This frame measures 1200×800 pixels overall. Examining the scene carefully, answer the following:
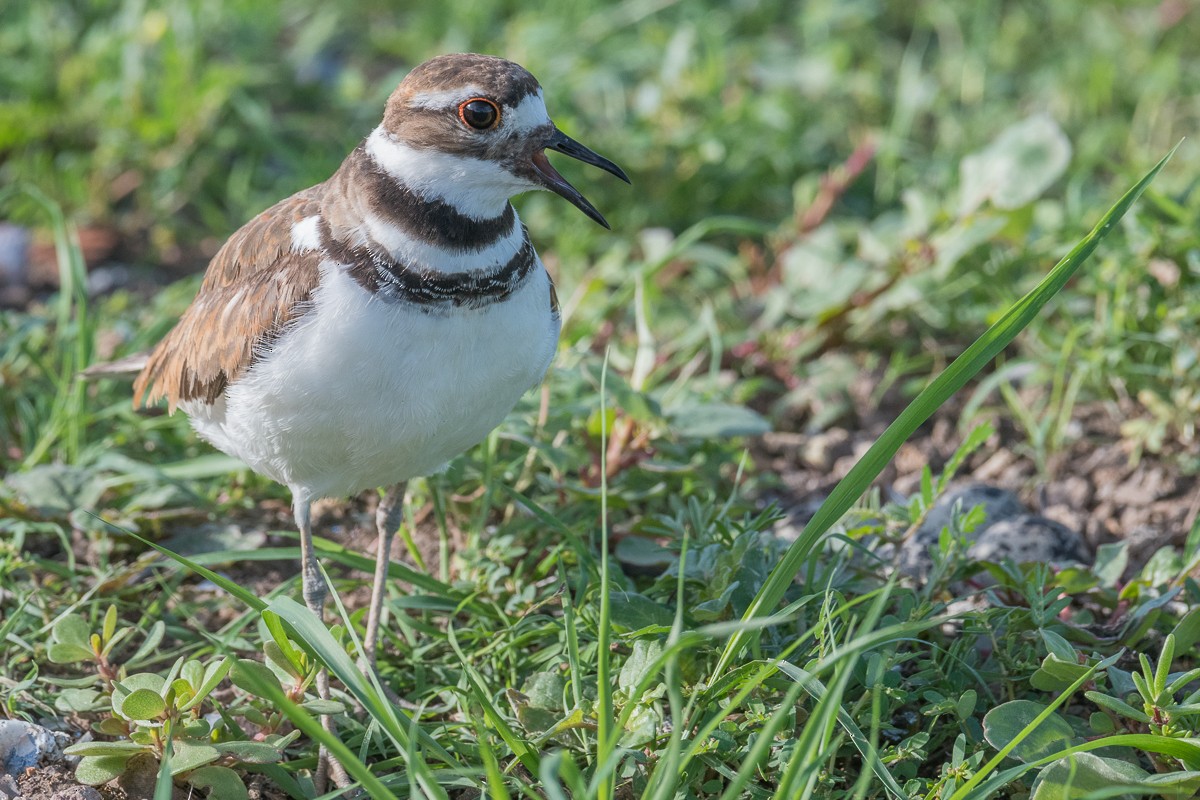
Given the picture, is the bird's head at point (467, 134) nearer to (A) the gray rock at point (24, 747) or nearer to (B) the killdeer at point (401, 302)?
(B) the killdeer at point (401, 302)

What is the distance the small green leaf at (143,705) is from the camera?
2723 mm

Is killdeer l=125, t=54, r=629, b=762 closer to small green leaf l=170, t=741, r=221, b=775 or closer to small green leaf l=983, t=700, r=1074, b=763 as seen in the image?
small green leaf l=170, t=741, r=221, b=775

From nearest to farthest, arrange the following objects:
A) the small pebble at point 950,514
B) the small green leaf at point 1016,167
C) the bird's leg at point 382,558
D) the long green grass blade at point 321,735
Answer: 1. the long green grass blade at point 321,735
2. the bird's leg at point 382,558
3. the small pebble at point 950,514
4. the small green leaf at point 1016,167

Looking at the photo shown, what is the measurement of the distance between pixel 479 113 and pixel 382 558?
1175 millimetres

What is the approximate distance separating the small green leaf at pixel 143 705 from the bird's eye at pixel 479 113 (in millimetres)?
1432

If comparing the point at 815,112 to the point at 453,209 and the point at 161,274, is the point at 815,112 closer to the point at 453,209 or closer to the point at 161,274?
the point at 161,274

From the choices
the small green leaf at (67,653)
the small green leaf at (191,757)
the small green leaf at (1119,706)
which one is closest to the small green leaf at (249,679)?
the small green leaf at (191,757)

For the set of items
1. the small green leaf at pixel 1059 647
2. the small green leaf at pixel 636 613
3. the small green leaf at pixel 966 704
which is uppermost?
the small green leaf at pixel 1059 647

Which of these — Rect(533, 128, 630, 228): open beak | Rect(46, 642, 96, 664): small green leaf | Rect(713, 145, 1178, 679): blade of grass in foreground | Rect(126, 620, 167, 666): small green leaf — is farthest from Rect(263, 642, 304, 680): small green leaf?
Rect(533, 128, 630, 228): open beak

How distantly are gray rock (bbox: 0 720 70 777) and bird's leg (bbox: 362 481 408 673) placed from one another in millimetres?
746

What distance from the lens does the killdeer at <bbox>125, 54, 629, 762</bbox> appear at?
2.83 meters

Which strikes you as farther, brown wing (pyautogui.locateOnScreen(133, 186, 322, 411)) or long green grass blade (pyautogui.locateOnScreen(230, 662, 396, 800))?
brown wing (pyautogui.locateOnScreen(133, 186, 322, 411))

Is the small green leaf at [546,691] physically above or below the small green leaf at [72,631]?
below

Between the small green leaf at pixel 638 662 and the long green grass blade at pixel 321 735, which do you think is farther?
the small green leaf at pixel 638 662
